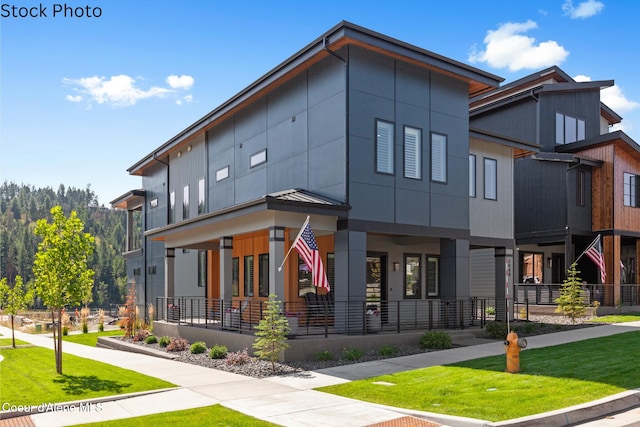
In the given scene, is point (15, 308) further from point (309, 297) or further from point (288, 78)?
point (288, 78)

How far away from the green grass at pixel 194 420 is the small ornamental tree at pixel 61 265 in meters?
5.48

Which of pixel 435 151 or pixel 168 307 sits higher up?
pixel 435 151

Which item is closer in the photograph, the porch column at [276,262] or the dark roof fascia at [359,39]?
the porch column at [276,262]

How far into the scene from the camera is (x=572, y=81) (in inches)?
1235

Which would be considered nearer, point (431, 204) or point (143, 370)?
point (143, 370)

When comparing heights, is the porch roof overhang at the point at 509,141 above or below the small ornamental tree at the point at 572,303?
above

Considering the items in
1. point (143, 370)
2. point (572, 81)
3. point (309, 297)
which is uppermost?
point (572, 81)

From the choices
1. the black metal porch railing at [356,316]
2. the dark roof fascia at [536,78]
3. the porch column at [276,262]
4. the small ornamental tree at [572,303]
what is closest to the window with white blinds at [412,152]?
the black metal porch railing at [356,316]

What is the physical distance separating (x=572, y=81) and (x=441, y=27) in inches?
653

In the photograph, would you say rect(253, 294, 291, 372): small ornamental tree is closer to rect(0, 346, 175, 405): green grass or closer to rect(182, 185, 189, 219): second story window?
rect(0, 346, 175, 405): green grass

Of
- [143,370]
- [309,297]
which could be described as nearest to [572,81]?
[309,297]

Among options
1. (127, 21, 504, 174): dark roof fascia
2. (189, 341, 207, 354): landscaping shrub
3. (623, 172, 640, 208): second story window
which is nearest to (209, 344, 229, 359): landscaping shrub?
(189, 341, 207, 354): landscaping shrub

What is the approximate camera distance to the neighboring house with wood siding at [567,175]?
2778 cm

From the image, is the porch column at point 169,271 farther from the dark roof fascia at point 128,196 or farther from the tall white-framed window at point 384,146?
the dark roof fascia at point 128,196
